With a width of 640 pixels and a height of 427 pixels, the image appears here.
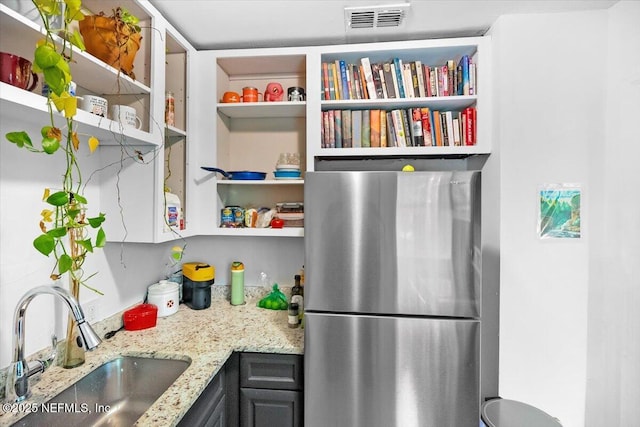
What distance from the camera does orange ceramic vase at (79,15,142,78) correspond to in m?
1.14

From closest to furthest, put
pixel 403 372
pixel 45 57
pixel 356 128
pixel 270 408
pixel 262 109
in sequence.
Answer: pixel 45 57, pixel 403 372, pixel 270 408, pixel 356 128, pixel 262 109

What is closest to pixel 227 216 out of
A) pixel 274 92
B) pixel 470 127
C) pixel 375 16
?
pixel 274 92

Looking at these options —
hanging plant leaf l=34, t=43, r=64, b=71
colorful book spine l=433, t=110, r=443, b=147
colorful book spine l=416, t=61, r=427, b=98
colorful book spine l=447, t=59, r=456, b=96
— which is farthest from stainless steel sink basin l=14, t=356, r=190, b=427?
colorful book spine l=447, t=59, r=456, b=96

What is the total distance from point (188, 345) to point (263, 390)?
1.25ft

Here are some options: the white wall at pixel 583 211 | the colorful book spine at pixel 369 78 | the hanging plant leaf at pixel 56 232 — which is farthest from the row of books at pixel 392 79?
the hanging plant leaf at pixel 56 232

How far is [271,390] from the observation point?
4.56 ft

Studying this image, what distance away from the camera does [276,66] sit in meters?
1.88

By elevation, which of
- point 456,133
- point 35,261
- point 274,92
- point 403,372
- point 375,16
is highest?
point 375,16

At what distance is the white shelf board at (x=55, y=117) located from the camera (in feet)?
2.65

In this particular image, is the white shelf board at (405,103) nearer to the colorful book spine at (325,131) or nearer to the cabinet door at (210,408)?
the colorful book spine at (325,131)

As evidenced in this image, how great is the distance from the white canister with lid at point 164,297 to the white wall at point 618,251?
2094 millimetres

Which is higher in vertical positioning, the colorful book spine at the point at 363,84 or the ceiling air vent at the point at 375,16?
the ceiling air vent at the point at 375,16

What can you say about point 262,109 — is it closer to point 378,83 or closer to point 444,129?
point 378,83

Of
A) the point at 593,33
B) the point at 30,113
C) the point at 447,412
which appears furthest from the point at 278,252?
the point at 593,33
